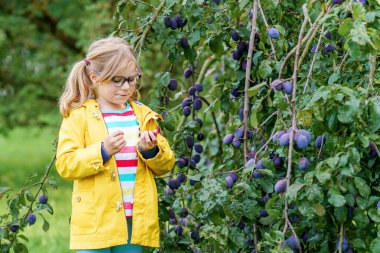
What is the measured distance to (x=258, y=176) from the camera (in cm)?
249

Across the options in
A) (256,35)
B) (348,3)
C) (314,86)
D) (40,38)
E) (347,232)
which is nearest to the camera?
(348,3)

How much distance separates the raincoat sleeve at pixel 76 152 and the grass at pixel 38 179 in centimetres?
57

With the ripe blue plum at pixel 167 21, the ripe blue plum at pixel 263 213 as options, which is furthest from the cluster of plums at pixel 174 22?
the ripe blue plum at pixel 263 213

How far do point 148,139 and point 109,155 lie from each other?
127mm

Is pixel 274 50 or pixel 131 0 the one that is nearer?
pixel 274 50

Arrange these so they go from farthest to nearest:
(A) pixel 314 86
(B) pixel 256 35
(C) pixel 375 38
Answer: (B) pixel 256 35 → (A) pixel 314 86 → (C) pixel 375 38

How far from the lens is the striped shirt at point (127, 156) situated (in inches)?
101

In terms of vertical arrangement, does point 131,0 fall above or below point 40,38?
above

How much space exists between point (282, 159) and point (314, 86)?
0.81 ft

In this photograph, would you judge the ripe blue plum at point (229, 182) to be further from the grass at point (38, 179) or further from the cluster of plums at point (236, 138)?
the grass at point (38, 179)

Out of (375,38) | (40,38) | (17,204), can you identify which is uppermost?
(375,38)

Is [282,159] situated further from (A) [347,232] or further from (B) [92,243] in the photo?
(B) [92,243]

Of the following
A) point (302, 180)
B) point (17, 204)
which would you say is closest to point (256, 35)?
point (302, 180)

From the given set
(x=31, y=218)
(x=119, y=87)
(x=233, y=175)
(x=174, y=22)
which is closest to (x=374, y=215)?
(x=233, y=175)
